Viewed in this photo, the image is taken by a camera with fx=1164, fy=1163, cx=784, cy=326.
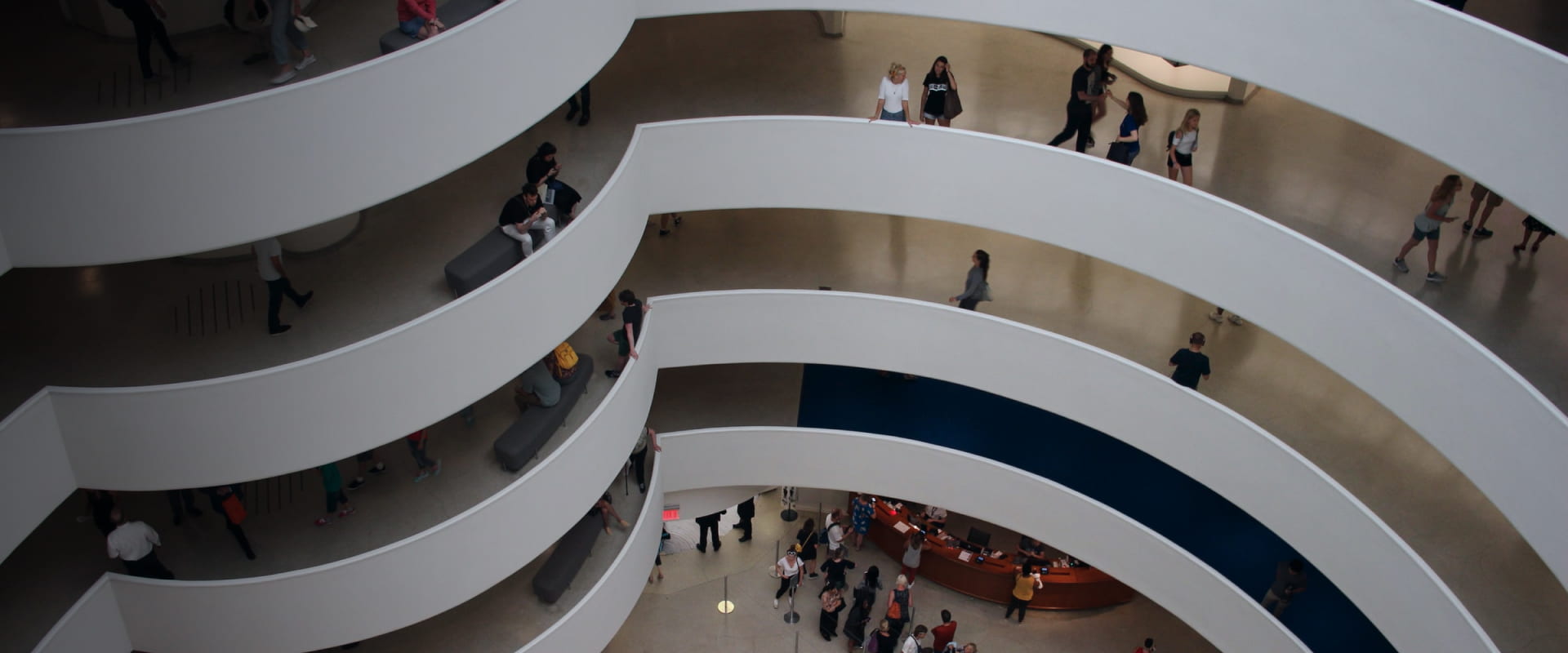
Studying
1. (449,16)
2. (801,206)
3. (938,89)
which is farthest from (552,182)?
(938,89)

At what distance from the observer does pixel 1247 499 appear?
16.2m

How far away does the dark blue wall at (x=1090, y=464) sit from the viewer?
671 inches

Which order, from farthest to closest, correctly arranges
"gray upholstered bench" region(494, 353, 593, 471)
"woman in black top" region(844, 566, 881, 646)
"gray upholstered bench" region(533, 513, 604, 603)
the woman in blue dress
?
the woman in blue dress < "woman in black top" region(844, 566, 881, 646) < "gray upholstered bench" region(533, 513, 604, 603) < "gray upholstered bench" region(494, 353, 593, 471)

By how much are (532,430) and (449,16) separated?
5.28 m

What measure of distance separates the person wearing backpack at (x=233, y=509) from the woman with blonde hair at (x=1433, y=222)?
1459 centimetres

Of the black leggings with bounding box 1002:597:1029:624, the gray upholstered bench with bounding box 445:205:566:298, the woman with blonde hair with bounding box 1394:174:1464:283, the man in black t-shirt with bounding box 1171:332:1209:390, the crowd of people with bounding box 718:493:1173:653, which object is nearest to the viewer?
the gray upholstered bench with bounding box 445:205:566:298

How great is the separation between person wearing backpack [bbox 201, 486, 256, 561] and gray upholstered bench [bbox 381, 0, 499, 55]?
5.45 metres

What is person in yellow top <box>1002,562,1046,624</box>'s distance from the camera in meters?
20.8

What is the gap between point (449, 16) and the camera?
13.3 metres

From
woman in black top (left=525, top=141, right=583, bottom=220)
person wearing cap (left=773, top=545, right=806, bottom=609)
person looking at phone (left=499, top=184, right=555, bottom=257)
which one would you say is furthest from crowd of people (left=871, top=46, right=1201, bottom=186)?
person wearing cap (left=773, top=545, right=806, bottom=609)

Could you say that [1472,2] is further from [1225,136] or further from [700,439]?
[700,439]

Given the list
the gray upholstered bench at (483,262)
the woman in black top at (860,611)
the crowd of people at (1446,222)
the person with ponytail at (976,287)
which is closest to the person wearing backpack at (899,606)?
the woman in black top at (860,611)

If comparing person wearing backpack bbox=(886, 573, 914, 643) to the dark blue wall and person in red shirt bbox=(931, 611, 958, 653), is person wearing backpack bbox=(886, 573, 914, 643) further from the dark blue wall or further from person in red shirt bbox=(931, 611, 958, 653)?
the dark blue wall

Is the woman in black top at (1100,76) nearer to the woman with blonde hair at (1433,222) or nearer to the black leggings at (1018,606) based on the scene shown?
the woman with blonde hair at (1433,222)
